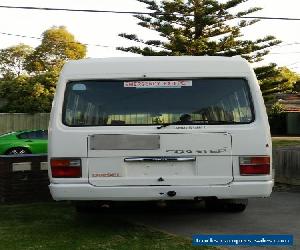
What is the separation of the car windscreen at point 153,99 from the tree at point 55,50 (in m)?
61.0

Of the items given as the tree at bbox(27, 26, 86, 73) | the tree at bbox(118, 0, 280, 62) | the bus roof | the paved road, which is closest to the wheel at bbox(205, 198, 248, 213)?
the paved road

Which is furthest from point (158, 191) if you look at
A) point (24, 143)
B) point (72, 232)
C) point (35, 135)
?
point (35, 135)

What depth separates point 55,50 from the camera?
67.8 metres

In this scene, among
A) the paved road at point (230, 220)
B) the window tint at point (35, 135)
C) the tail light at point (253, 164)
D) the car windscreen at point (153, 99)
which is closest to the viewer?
the tail light at point (253, 164)

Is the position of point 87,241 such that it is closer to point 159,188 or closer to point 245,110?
point 159,188

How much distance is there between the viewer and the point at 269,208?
8.66 metres

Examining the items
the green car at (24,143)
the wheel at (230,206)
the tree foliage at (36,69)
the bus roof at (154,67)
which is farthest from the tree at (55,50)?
the bus roof at (154,67)

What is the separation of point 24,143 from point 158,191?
13.4 metres

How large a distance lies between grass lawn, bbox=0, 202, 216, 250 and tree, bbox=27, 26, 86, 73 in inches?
2355

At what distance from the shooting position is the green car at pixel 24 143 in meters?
18.9

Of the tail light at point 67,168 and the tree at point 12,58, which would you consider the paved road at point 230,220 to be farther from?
the tree at point 12,58

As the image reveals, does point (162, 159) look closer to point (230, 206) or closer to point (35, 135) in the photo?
point (230, 206)

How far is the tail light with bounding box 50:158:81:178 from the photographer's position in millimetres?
6230

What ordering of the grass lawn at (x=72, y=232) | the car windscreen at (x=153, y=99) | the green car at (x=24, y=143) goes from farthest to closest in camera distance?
the green car at (x=24, y=143)
the car windscreen at (x=153, y=99)
the grass lawn at (x=72, y=232)
